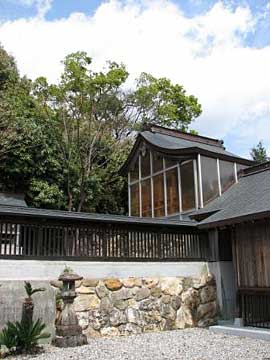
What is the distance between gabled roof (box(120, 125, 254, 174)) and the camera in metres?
13.3

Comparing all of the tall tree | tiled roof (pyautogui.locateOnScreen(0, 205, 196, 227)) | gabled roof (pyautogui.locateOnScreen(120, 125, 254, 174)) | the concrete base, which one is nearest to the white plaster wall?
tiled roof (pyautogui.locateOnScreen(0, 205, 196, 227))

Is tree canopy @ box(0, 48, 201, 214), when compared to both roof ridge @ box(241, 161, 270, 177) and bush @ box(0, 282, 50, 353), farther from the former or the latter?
bush @ box(0, 282, 50, 353)

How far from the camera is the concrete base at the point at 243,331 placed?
328 inches

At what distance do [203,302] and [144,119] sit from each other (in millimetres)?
14573

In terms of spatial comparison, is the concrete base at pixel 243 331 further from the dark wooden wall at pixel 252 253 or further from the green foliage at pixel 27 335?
the green foliage at pixel 27 335

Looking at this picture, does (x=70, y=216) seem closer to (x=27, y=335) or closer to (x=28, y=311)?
(x=28, y=311)

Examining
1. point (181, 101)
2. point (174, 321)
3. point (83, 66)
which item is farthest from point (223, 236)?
point (181, 101)

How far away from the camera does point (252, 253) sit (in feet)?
30.8

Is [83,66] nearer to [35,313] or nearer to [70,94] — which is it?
[70,94]

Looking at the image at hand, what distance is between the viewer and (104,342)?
Result: 8055 mm

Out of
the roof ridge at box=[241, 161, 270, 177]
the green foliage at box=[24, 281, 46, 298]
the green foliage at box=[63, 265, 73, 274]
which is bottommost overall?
the green foliage at box=[24, 281, 46, 298]

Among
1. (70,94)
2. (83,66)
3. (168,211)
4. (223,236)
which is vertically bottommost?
(223,236)

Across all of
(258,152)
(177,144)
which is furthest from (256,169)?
(258,152)

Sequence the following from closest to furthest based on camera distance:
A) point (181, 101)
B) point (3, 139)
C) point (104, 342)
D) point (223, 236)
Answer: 1. point (104, 342)
2. point (223, 236)
3. point (3, 139)
4. point (181, 101)
